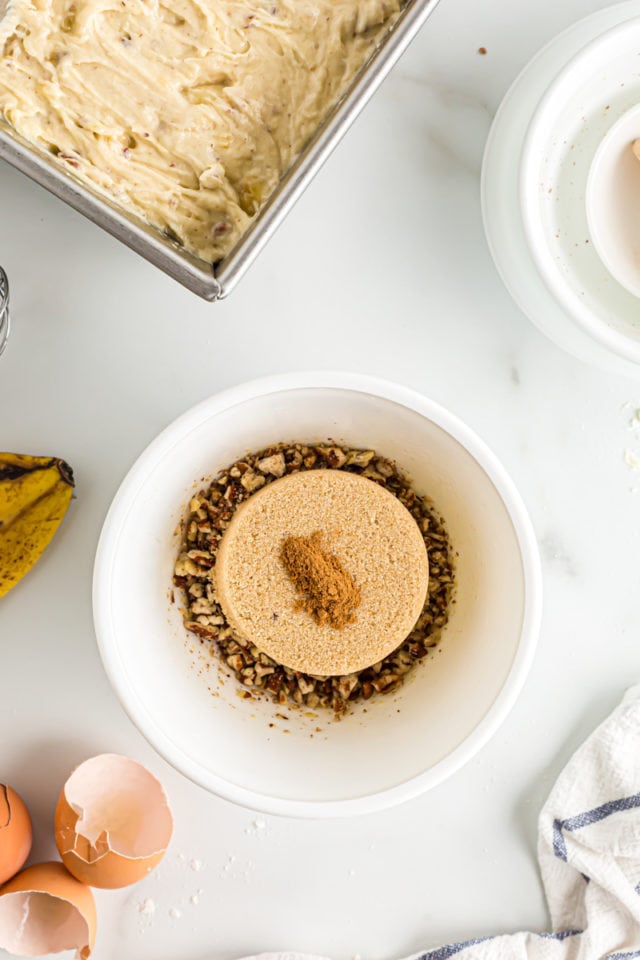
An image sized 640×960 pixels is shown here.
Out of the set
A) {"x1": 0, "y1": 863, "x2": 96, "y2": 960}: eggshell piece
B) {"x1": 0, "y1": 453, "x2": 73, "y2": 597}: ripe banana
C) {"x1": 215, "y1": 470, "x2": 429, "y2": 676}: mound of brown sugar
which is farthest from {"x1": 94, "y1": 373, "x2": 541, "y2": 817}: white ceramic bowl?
{"x1": 0, "y1": 863, "x2": 96, "y2": 960}: eggshell piece

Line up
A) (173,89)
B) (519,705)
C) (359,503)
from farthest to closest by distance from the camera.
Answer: (519,705) → (359,503) → (173,89)

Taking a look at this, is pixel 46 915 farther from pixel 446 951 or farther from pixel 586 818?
pixel 586 818

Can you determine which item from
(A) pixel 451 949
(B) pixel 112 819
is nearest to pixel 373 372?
(B) pixel 112 819

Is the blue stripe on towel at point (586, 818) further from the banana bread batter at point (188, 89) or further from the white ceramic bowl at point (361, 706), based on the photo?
the banana bread batter at point (188, 89)

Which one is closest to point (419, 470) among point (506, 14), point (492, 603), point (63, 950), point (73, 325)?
point (492, 603)

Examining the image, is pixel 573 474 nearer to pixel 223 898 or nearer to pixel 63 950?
pixel 223 898
